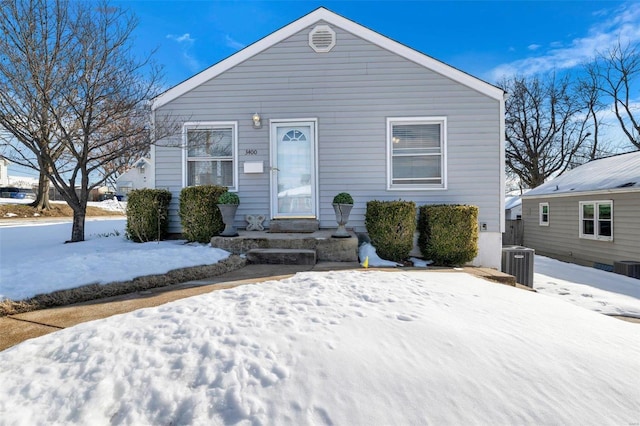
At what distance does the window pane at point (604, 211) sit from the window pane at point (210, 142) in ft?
40.2

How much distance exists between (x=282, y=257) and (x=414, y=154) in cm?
361

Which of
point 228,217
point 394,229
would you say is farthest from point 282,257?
point 394,229

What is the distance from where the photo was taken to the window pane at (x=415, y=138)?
6.44m

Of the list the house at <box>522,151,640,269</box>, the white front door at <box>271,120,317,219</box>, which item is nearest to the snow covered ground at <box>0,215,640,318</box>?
the white front door at <box>271,120,317,219</box>

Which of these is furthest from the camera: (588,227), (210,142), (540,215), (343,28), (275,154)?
(540,215)

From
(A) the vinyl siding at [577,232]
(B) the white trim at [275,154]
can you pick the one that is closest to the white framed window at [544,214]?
(A) the vinyl siding at [577,232]

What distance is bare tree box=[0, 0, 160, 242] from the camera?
5609 millimetres

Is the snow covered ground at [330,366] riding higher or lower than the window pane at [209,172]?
lower

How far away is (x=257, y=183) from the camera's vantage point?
6.54 m

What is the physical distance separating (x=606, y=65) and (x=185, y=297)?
87.1 ft

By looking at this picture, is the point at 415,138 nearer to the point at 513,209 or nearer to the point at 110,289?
the point at 110,289

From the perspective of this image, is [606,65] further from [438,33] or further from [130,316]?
[130,316]

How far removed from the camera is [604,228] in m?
10.5

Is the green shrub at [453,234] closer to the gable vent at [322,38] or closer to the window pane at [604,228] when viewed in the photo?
the gable vent at [322,38]
